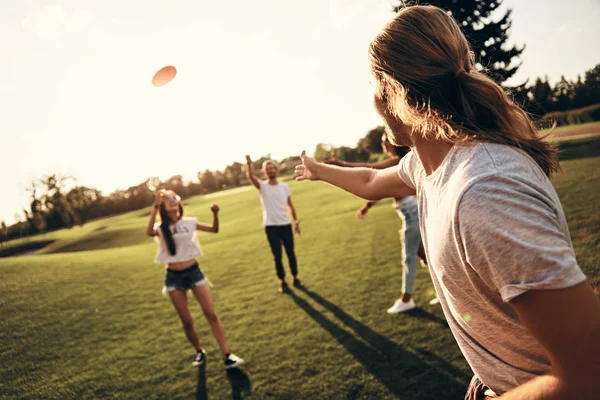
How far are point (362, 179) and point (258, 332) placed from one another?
4458 mm

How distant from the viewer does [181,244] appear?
5.06 meters

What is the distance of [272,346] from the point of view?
5.19m

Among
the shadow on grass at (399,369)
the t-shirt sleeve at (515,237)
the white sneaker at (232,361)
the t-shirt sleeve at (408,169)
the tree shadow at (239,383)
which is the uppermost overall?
the t-shirt sleeve at (408,169)

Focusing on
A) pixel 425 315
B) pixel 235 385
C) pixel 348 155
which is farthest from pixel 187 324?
pixel 348 155

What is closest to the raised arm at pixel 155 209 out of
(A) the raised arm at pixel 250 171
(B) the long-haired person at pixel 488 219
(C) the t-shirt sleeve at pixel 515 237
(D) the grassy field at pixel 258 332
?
(A) the raised arm at pixel 250 171

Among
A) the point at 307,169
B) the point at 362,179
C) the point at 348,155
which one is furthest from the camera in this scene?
the point at 348,155

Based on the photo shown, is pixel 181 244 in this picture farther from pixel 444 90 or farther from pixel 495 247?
pixel 495 247

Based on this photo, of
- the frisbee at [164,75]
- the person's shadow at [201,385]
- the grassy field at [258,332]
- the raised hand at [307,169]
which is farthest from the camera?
the person's shadow at [201,385]

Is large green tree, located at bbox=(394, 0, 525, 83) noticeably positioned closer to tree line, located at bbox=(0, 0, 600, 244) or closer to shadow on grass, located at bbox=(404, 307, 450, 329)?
tree line, located at bbox=(0, 0, 600, 244)

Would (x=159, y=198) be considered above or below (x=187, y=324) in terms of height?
above

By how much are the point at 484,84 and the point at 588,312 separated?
0.75 m

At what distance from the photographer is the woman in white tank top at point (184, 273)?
486cm

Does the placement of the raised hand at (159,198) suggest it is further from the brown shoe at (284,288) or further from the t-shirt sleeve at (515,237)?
the t-shirt sleeve at (515,237)

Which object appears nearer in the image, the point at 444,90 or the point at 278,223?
the point at 444,90
